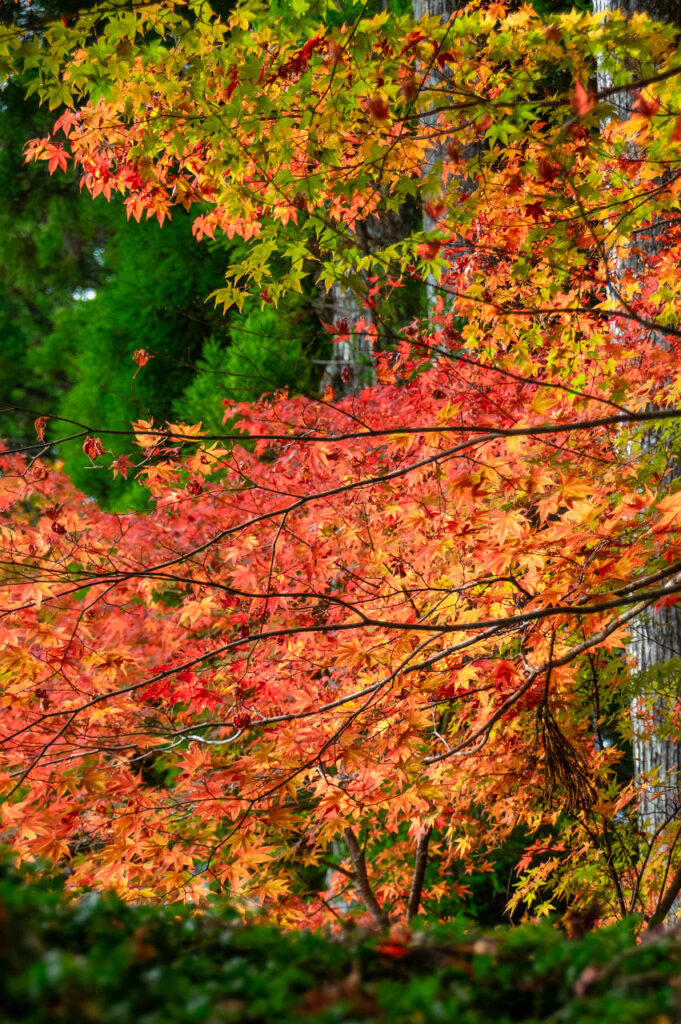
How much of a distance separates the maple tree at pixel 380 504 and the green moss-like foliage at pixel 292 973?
2.99ft

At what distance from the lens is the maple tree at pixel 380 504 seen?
2580mm

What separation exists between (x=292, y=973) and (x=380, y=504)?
2.41m

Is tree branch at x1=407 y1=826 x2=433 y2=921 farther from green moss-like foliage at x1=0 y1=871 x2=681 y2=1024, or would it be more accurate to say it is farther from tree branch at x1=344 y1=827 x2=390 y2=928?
green moss-like foliage at x1=0 y1=871 x2=681 y2=1024

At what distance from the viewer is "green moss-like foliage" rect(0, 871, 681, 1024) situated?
0.96 m

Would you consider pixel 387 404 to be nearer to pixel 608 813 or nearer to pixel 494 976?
pixel 608 813

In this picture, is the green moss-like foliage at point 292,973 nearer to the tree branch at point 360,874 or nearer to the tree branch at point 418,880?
the tree branch at point 418,880

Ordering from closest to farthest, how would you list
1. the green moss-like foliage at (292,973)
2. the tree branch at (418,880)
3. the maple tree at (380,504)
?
the green moss-like foliage at (292,973) → the maple tree at (380,504) → the tree branch at (418,880)

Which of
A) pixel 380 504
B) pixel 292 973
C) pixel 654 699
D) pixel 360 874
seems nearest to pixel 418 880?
pixel 360 874

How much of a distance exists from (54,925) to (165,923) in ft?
0.81

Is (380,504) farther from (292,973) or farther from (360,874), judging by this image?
(292,973)

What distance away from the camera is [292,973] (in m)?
1.10

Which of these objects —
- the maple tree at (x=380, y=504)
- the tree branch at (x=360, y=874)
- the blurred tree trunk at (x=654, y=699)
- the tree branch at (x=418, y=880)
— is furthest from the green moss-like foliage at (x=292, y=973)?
the blurred tree trunk at (x=654, y=699)

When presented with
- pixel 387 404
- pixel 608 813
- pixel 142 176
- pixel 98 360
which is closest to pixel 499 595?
pixel 608 813

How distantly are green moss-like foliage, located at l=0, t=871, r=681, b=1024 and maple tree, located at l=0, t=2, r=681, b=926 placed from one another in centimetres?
91
